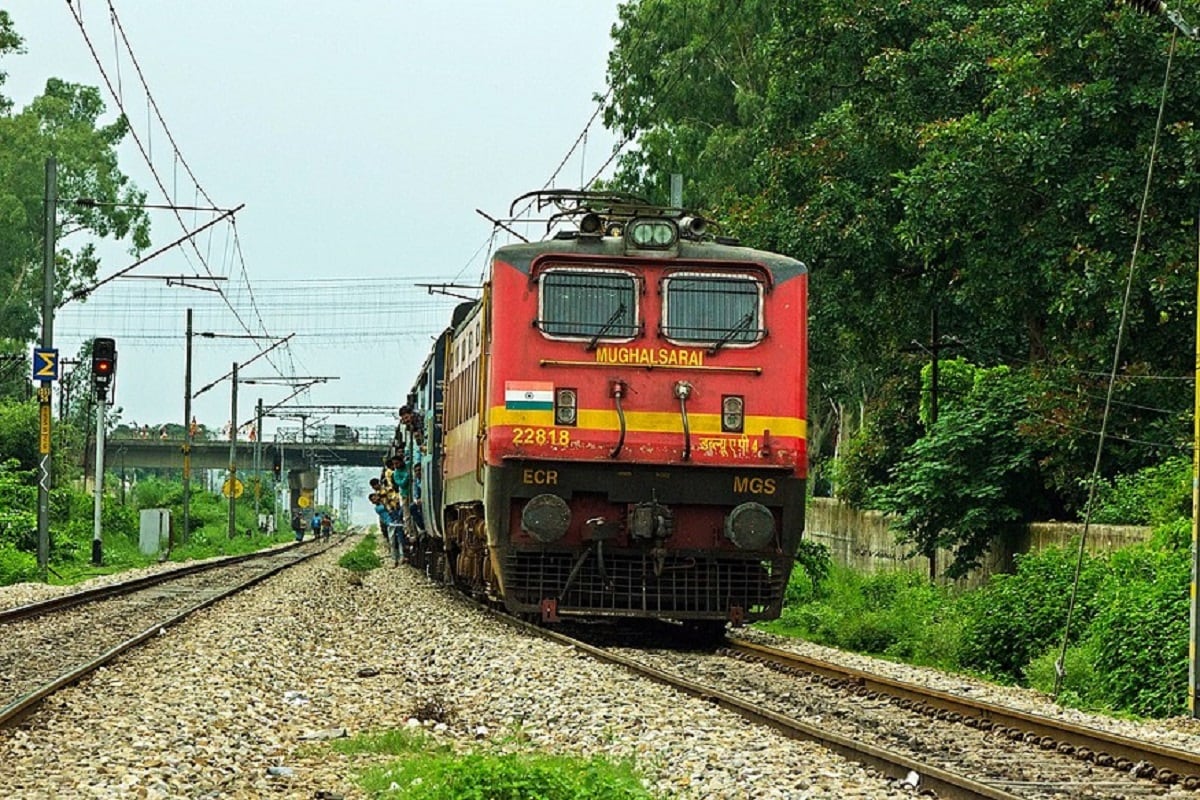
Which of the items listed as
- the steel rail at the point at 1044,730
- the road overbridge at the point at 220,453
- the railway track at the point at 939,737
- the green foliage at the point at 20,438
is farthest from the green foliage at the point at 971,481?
the road overbridge at the point at 220,453

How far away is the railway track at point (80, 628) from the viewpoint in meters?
12.8

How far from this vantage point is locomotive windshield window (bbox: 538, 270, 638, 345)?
625 inches

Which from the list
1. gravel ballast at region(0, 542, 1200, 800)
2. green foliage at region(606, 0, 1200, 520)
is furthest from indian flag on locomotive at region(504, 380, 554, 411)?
green foliage at region(606, 0, 1200, 520)

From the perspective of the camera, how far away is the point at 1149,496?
2030cm

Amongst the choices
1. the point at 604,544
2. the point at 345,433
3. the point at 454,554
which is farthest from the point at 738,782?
the point at 345,433

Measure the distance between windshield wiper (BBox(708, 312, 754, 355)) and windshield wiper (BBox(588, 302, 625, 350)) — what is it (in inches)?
34.6

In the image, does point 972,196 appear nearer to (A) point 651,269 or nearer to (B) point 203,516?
(A) point 651,269

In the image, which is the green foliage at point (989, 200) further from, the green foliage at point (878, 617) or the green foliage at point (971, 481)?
the green foliage at point (878, 617)

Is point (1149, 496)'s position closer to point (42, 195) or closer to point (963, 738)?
point (963, 738)

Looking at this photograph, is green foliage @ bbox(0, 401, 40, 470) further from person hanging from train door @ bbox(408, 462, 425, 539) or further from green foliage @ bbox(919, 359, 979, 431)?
green foliage @ bbox(919, 359, 979, 431)

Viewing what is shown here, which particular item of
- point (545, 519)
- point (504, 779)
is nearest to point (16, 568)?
point (545, 519)

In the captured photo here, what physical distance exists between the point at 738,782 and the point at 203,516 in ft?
228

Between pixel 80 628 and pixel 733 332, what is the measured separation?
795 cm

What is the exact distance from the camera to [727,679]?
13.7 meters
